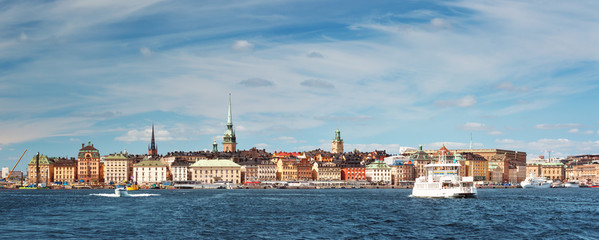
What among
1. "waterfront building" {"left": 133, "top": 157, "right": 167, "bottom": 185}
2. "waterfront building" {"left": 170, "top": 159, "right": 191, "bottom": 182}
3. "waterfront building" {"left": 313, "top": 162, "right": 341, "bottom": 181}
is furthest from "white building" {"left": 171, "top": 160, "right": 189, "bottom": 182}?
"waterfront building" {"left": 313, "top": 162, "right": 341, "bottom": 181}

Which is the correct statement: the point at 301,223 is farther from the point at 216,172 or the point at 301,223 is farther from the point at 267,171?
the point at 267,171

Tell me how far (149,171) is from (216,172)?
751 inches

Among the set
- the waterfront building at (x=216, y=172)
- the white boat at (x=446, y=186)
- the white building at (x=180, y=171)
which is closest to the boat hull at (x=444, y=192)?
the white boat at (x=446, y=186)

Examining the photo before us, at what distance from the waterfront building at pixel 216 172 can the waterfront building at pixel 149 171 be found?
28.2 ft

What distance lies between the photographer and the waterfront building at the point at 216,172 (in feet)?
624

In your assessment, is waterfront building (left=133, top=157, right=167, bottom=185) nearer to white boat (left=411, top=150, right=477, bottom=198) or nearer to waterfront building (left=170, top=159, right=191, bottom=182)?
waterfront building (left=170, top=159, right=191, bottom=182)

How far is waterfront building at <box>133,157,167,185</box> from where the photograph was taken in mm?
194625

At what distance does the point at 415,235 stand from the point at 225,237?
11248mm

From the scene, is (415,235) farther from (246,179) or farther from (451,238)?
(246,179)

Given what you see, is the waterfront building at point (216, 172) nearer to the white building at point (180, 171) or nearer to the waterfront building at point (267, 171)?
the white building at point (180, 171)

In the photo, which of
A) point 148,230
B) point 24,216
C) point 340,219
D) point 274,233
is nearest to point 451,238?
point 274,233

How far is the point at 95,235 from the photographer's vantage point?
1706 inches

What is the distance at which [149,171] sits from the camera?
195375 millimetres

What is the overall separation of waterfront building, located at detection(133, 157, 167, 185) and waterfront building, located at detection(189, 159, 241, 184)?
858 centimetres
